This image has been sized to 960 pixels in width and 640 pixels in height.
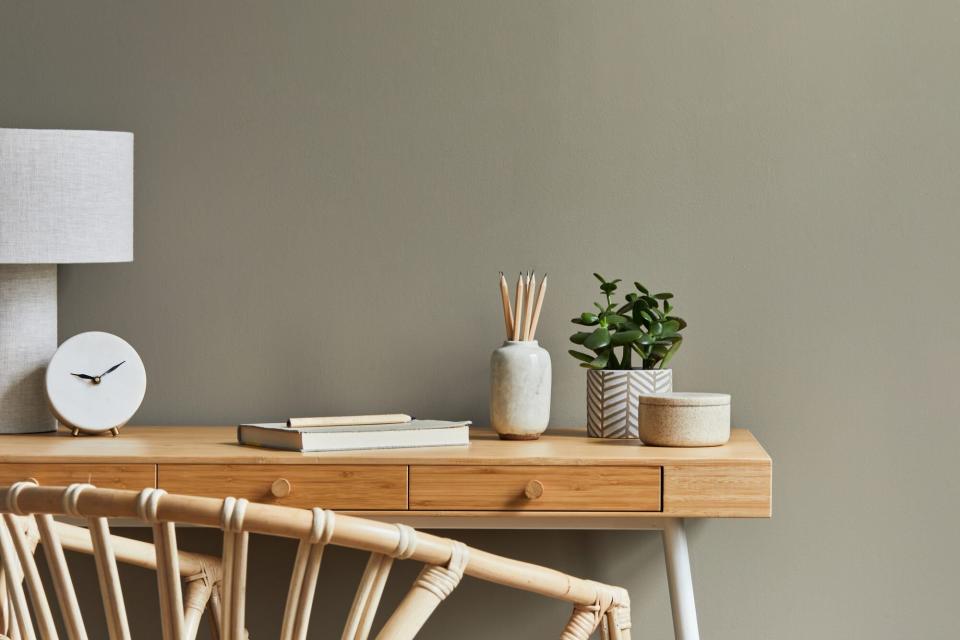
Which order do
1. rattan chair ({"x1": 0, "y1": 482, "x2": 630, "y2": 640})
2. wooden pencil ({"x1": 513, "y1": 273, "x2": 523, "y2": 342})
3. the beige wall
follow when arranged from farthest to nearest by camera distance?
the beige wall < wooden pencil ({"x1": 513, "y1": 273, "x2": 523, "y2": 342}) < rattan chair ({"x1": 0, "y1": 482, "x2": 630, "y2": 640})

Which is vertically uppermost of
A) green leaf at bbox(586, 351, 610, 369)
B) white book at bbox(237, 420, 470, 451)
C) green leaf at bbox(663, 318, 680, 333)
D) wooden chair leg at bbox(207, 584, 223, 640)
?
green leaf at bbox(663, 318, 680, 333)

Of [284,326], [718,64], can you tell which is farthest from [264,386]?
[718,64]

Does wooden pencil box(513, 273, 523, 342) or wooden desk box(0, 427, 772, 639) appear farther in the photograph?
wooden pencil box(513, 273, 523, 342)

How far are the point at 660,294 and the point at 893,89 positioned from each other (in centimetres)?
57

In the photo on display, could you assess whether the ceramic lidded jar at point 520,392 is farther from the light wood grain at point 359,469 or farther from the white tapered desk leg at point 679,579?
the white tapered desk leg at point 679,579

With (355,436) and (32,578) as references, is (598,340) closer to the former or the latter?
(355,436)

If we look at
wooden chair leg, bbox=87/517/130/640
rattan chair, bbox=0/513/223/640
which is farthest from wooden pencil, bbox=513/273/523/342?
wooden chair leg, bbox=87/517/130/640

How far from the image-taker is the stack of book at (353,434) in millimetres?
1786

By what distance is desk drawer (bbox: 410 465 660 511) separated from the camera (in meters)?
1.73

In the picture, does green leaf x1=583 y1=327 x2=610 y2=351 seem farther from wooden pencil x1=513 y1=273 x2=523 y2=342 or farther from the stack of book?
the stack of book

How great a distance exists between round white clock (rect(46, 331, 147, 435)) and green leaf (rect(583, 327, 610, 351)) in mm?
756

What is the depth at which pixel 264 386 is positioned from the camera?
2.16 m

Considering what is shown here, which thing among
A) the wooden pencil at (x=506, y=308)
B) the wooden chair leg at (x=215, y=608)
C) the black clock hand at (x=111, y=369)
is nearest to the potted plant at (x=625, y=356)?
the wooden pencil at (x=506, y=308)

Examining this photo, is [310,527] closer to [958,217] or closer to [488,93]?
[488,93]
